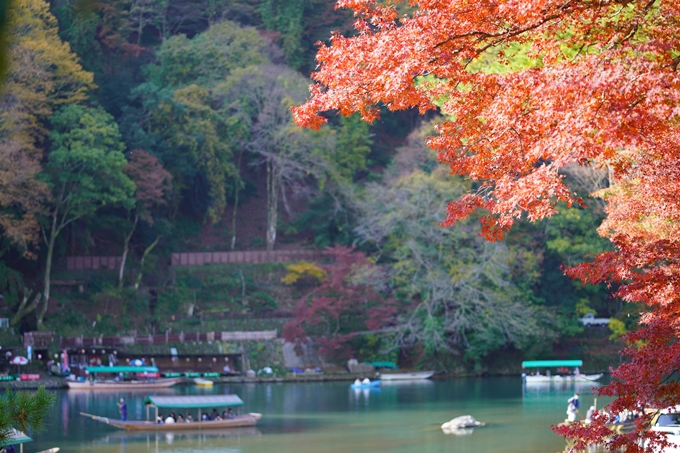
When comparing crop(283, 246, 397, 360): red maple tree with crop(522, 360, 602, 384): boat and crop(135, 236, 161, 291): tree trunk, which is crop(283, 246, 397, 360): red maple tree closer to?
crop(522, 360, 602, 384): boat

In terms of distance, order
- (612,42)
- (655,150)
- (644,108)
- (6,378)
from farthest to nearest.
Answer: (6,378), (655,150), (612,42), (644,108)

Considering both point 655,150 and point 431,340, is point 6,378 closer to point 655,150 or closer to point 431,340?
point 431,340

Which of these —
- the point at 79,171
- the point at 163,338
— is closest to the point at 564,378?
the point at 163,338

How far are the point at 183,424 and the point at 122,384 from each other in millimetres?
9003

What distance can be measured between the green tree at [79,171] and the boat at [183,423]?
11552 millimetres

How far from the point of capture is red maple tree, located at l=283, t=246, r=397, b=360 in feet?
119

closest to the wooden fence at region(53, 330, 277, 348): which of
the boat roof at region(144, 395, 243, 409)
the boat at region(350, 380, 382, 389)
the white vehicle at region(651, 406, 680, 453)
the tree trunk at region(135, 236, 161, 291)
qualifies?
the tree trunk at region(135, 236, 161, 291)

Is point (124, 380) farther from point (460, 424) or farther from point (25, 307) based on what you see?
point (460, 424)

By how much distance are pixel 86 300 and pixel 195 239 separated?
26.5 feet

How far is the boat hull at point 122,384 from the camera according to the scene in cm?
3122

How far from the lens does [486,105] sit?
737 cm

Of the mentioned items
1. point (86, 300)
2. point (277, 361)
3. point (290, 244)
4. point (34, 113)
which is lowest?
point (277, 361)

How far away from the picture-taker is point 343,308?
36375 millimetres

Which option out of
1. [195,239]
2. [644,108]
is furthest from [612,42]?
[195,239]
